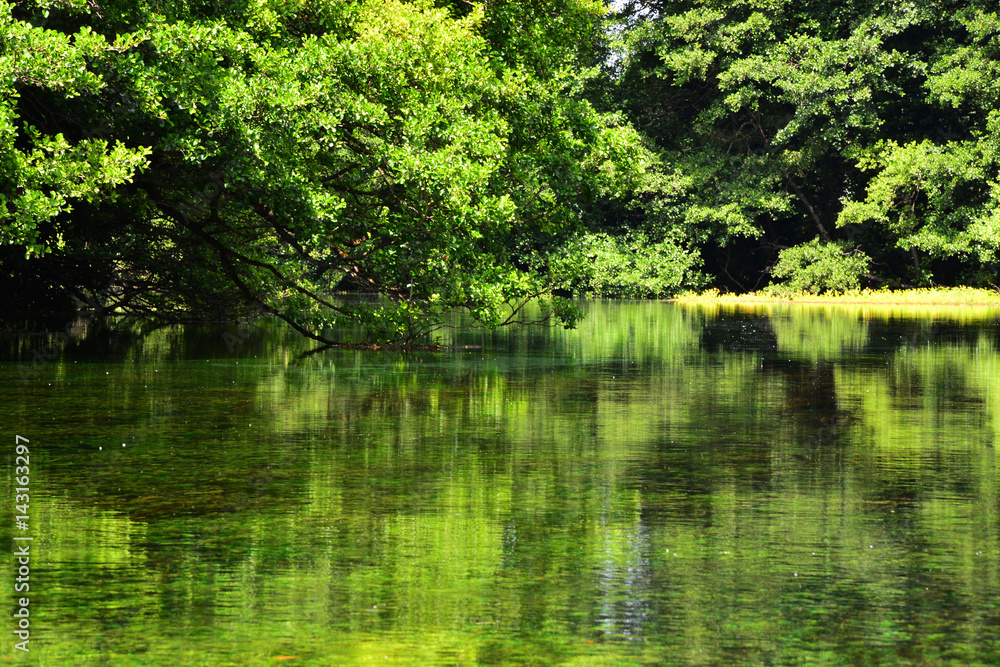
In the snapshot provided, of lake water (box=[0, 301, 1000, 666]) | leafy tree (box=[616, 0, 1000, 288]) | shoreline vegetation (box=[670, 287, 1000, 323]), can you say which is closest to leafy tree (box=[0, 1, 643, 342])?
lake water (box=[0, 301, 1000, 666])

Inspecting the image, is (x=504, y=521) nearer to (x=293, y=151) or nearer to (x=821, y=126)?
(x=293, y=151)

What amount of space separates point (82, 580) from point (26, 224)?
39.5ft

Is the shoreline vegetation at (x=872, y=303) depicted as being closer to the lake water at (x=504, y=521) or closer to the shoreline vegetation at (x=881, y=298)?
the shoreline vegetation at (x=881, y=298)

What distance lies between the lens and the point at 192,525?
8.06m

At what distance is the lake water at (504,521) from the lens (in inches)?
224

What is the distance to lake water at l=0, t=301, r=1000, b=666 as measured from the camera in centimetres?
569

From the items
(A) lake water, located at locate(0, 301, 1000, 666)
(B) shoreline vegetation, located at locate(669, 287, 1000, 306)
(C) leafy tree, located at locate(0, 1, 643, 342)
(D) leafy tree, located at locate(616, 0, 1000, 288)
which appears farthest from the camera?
(D) leafy tree, located at locate(616, 0, 1000, 288)

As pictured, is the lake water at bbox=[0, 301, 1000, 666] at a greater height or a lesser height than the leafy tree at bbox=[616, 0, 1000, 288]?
lesser

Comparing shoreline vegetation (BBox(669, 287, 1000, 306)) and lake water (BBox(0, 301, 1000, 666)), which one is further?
shoreline vegetation (BBox(669, 287, 1000, 306))

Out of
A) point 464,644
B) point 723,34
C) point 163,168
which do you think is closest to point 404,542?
point 464,644

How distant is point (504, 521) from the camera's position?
822 centimetres

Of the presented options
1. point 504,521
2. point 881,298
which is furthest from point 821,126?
point 504,521

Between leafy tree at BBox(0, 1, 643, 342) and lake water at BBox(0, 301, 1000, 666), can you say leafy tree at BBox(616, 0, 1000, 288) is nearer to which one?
leafy tree at BBox(0, 1, 643, 342)

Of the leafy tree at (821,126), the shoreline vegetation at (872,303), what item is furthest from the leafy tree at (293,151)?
the leafy tree at (821,126)
